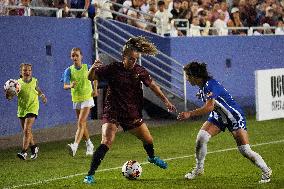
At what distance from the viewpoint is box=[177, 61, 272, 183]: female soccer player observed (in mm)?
13200

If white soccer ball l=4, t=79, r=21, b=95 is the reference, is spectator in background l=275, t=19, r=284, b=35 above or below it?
below

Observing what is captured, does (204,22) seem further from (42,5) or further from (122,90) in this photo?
(122,90)

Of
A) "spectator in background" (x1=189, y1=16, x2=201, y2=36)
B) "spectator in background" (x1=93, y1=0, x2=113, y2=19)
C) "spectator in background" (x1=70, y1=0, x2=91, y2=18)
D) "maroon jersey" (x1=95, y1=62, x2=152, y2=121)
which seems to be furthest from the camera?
"spectator in background" (x1=189, y1=16, x2=201, y2=36)

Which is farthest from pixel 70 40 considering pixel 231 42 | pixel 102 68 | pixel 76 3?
pixel 102 68

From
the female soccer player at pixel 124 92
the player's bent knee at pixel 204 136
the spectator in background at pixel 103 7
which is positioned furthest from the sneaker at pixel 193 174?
the spectator in background at pixel 103 7

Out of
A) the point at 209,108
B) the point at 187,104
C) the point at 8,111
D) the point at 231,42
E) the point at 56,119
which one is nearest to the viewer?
the point at 209,108

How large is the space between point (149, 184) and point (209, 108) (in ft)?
4.81

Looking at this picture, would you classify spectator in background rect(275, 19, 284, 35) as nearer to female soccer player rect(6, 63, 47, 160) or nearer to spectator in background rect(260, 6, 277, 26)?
spectator in background rect(260, 6, 277, 26)

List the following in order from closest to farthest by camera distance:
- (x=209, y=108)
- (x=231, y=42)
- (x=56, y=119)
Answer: (x=209, y=108)
(x=56, y=119)
(x=231, y=42)

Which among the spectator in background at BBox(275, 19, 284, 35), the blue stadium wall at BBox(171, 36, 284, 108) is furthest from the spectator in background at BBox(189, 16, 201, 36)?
the spectator in background at BBox(275, 19, 284, 35)

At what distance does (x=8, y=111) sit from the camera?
23266 millimetres

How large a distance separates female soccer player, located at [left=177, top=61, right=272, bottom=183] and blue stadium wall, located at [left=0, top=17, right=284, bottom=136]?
10.3 m

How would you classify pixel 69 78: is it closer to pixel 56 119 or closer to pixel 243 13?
pixel 56 119

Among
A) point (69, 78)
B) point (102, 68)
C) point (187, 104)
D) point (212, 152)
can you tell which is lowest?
point (187, 104)
